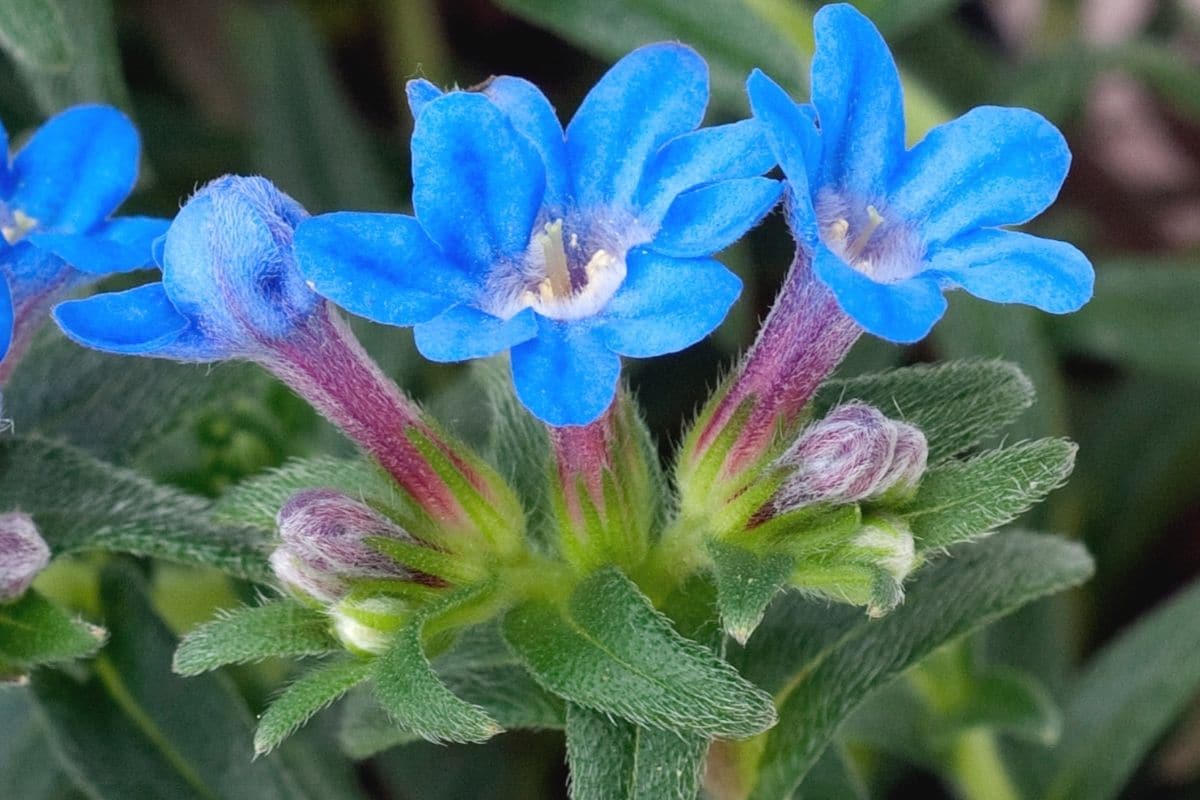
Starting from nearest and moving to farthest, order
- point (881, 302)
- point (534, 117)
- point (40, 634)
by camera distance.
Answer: point (881, 302), point (534, 117), point (40, 634)

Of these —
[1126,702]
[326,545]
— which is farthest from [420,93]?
[1126,702]

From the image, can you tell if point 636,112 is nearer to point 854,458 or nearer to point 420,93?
point 420,93

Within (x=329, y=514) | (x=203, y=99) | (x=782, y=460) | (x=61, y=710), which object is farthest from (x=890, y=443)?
(x=203, y=99)

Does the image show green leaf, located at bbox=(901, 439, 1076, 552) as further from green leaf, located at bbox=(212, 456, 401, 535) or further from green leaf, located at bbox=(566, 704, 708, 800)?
green leaf, located at bbox=(212, 456, 401, 535)

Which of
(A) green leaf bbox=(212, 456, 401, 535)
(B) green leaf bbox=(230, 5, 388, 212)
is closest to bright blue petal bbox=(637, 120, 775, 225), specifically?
(A) green leaf bbox=(212, 456, 401, 535)

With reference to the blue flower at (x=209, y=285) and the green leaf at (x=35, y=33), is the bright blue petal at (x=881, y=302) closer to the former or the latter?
the blue flower at (x=209, y=285)

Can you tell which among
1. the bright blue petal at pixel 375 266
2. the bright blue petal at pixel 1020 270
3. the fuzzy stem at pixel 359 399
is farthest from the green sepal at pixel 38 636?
the bright blue petal at pixel 1020 270
